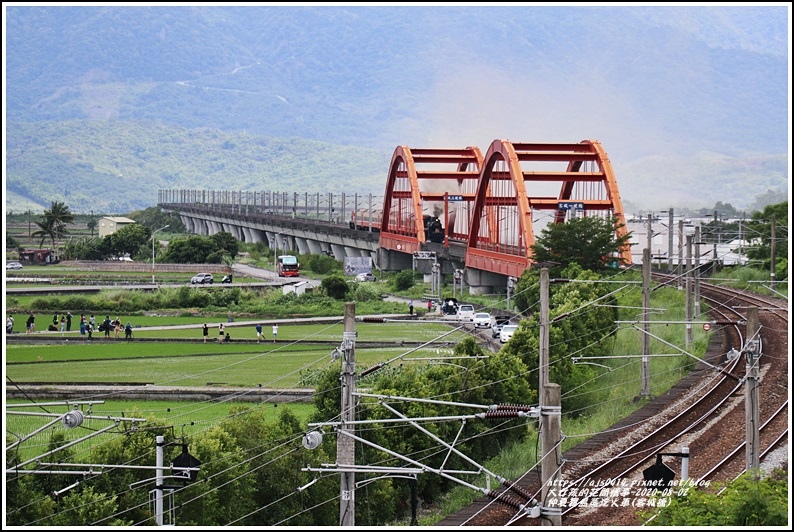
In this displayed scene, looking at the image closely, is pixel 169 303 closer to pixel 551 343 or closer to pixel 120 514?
pixel 551 343

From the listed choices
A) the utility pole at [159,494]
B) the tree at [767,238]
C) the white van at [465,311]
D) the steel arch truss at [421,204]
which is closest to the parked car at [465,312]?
the white van at [465,311]

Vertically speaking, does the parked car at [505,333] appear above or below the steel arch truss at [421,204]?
below

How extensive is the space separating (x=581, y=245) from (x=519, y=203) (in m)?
9.12

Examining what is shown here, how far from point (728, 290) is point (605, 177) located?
17340 mm

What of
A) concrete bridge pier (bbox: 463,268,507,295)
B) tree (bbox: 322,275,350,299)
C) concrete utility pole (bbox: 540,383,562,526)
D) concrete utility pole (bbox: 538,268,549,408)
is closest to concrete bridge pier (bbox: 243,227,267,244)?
tree (bbox: 322,275,350,299)

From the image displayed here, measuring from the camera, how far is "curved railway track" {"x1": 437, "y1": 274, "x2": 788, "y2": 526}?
75.2ft

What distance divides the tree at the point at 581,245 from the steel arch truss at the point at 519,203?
54.2 inches

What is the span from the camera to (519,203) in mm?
75062

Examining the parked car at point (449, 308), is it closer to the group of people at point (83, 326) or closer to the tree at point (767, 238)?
the group of people at point (83, 326)

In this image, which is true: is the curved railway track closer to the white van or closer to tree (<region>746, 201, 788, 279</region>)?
the white van

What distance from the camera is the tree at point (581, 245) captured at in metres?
66.3

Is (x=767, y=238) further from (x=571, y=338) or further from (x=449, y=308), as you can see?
(x=571, y=338)

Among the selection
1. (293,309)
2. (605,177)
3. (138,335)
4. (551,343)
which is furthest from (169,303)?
(551,343)

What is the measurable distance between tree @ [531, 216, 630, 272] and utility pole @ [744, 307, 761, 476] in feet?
137
